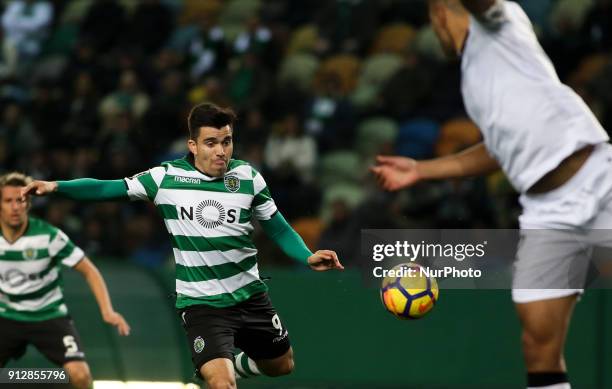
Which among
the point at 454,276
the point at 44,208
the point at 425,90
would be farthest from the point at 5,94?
the point at 454,276

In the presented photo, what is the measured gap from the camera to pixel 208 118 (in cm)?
611

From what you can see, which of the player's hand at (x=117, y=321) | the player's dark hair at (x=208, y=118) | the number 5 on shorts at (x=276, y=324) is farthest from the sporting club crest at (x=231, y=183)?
the player's hand at (x=117, y=321)

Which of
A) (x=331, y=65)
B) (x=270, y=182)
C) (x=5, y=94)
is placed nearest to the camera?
(x=270, y=182)

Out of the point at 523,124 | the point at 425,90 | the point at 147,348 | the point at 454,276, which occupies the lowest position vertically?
the point at 147,348

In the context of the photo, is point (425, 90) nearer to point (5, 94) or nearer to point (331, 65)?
point (331, 65)

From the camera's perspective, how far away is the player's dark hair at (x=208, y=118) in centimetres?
611

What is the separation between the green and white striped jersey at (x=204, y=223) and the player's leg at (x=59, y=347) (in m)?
1.76

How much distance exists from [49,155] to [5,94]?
1.78 meters

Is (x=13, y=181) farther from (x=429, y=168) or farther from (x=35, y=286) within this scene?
(x=429, y=168)

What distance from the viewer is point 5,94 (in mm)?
14250

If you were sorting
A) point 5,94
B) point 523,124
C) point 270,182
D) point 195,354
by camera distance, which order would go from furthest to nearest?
point 5,94 → point 270,182 → point 195,354 → point 523,124

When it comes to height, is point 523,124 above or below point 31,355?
above

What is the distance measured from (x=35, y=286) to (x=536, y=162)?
425 cm

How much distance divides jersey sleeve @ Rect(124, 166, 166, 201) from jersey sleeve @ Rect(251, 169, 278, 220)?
0.53 meters
